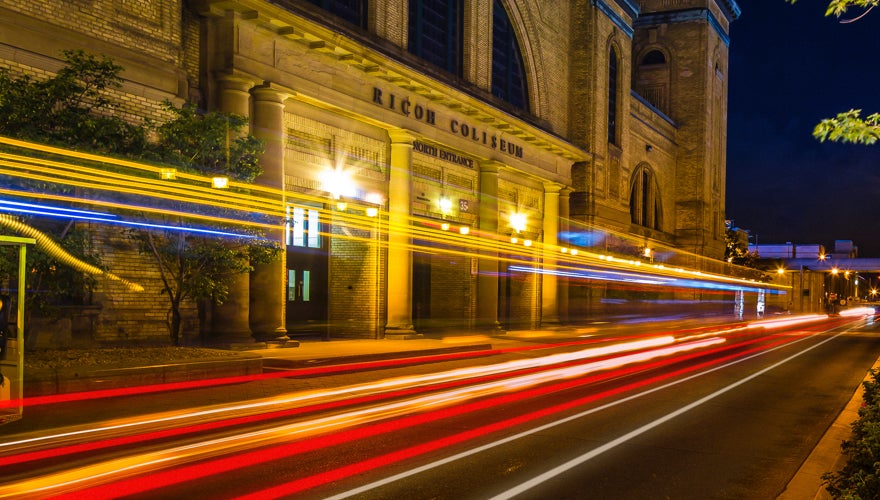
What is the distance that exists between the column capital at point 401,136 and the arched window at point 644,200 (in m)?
26.5

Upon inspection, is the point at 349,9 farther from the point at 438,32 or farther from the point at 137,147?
the point at 137,147

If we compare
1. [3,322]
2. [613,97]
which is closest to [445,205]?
[613,97]

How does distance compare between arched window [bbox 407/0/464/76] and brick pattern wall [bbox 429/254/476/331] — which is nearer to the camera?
arched window [bbox 407/0/464/76]

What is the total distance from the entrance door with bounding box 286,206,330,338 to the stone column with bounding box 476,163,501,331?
8.10 meters

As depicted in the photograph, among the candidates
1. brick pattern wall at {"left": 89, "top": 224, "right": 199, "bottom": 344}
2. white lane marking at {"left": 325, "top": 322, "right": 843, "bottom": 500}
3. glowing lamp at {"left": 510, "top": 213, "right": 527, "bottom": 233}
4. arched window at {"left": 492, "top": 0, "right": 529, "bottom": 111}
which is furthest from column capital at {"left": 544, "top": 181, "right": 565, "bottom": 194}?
brick pattern wall at {"left": 89, "top": 224, "right": 199, "bottom": 344}

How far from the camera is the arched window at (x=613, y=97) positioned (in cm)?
4744

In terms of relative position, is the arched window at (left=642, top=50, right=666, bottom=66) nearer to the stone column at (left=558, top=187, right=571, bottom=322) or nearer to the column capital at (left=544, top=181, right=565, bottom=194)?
the stone column at (left=558, top=187, right=571, bottom=322)

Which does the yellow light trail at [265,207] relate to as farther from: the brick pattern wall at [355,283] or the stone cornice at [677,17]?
the stone cornice at [677,17]

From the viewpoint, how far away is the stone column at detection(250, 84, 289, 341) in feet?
71.1

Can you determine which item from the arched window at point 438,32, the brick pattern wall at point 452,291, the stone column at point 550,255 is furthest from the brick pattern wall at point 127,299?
the stone column at point 550,255

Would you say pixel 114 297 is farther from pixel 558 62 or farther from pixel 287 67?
pixel 558 62

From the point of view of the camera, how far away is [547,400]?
14.7 m

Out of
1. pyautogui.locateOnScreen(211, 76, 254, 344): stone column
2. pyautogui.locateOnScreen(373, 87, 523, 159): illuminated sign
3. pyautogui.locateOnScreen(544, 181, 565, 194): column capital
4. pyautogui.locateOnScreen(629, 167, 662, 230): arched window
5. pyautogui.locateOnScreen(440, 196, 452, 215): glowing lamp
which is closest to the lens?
pyautogui.locateOnScreen(211, 76, 254, 344): stone column

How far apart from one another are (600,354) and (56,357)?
15.6m
